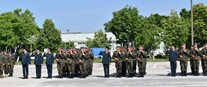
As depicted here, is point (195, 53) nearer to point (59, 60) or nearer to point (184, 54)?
point (184, 54)

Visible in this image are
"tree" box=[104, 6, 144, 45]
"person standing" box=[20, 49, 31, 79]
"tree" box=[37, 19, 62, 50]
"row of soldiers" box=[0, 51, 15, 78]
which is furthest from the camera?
"tree" box=[37, 19, 62, 50]

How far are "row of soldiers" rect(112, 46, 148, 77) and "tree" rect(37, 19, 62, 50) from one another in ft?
206

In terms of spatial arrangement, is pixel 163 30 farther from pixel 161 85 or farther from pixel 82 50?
pixel 161 85

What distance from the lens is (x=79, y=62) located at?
2466 cm

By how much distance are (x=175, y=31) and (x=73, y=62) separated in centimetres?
4721

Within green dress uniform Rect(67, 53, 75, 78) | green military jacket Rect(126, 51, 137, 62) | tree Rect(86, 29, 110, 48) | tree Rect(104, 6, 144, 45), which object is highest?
tree Rect(104, 6, 144, 45)

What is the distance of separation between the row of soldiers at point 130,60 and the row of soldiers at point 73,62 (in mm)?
1764

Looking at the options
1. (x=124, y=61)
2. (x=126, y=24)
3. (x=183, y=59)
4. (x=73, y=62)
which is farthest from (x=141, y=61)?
(x=126, y=24)

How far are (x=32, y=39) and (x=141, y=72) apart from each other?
5967cm

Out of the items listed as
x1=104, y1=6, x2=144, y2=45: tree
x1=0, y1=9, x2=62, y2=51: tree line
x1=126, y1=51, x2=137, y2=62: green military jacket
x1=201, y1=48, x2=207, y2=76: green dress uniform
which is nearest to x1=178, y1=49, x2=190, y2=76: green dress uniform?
x1=201, y1=48, x2=207, y2=76: green dress uniform

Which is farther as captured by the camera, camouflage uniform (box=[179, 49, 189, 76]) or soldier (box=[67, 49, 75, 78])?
soldier (box=[67, 49, 75, 78])

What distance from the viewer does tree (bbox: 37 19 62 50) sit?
86.3 metres

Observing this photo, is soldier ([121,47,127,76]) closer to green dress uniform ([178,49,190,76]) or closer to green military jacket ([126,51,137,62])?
green military jacket ([126,51,137,62])

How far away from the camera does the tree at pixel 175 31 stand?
69306 millimetres
